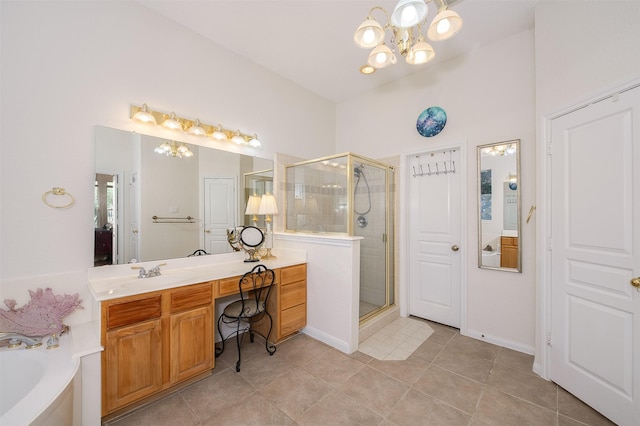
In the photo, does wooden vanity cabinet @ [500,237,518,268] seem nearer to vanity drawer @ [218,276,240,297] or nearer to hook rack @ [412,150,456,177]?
hook rack @ [412,150,456,177]

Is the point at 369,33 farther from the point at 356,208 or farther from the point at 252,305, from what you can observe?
the point at 252,305

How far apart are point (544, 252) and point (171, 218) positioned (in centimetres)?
327

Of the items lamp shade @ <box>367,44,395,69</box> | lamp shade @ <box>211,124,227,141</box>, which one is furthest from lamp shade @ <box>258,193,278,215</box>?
lamp shade @ <box>367,44,395,69</box>

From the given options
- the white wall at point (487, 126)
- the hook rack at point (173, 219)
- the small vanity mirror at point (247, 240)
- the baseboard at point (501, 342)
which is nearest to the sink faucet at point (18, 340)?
the hook rack at point (173, 219)

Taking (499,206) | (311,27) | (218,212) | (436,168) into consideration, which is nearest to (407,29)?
(311,27)

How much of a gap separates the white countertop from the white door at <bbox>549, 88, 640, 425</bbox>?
231 centimetres

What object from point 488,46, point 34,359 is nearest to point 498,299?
point 488,46

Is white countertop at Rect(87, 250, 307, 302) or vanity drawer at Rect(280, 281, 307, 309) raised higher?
white countertop at Rect(87, 250, 307, 302)

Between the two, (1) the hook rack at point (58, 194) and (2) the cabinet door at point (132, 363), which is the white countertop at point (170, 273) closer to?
(2) the cabinet door at point (132, 363)

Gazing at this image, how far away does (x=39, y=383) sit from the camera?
4.35 ft

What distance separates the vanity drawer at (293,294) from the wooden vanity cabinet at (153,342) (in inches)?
29.4

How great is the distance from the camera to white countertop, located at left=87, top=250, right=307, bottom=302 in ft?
5.72

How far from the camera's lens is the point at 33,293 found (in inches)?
66.5

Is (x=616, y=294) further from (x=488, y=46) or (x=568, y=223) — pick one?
(x=488, y=46)
